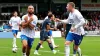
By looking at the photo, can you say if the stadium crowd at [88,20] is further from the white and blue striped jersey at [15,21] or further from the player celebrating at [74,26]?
the player celebrating at [74,26]

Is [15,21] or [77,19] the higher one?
[77,19]

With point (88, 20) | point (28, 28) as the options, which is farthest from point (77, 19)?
point (88, 20)

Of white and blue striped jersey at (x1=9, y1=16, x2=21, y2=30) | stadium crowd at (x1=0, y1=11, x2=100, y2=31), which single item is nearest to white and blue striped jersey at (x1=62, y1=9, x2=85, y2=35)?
white and blue striped jersey at (x1=9, y1=16, x2=21, y2=30)

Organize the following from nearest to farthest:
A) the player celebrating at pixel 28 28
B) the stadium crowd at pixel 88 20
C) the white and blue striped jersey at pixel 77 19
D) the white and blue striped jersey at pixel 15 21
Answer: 1. the player celebrating at pixel 28 28
2. the white and blue striped jersey at pixel 77 19
3. the white and blue striped jersey at pixel 15 21
4. the stadium crowd at pixel 88 20

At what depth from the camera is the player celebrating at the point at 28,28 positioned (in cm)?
1497

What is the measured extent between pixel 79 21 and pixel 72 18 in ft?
1.14

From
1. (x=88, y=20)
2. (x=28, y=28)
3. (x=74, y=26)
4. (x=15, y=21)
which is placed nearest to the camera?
(x=28, y=28)

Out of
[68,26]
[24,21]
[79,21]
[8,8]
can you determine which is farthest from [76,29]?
[8,8]

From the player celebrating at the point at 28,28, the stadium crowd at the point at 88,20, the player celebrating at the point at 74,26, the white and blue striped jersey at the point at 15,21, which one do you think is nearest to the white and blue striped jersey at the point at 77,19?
the player celebrating at the point at 74,26

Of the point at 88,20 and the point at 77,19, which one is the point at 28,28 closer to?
the point at 77,19

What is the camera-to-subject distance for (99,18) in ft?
165

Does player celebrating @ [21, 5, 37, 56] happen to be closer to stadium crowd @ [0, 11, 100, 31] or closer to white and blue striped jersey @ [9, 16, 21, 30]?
white and blue striped jersey @ [9, 16, 21, 30]

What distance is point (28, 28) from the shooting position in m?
15.3

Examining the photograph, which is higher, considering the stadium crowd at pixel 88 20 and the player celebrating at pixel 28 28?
the player celebrating at pixel 28 28
